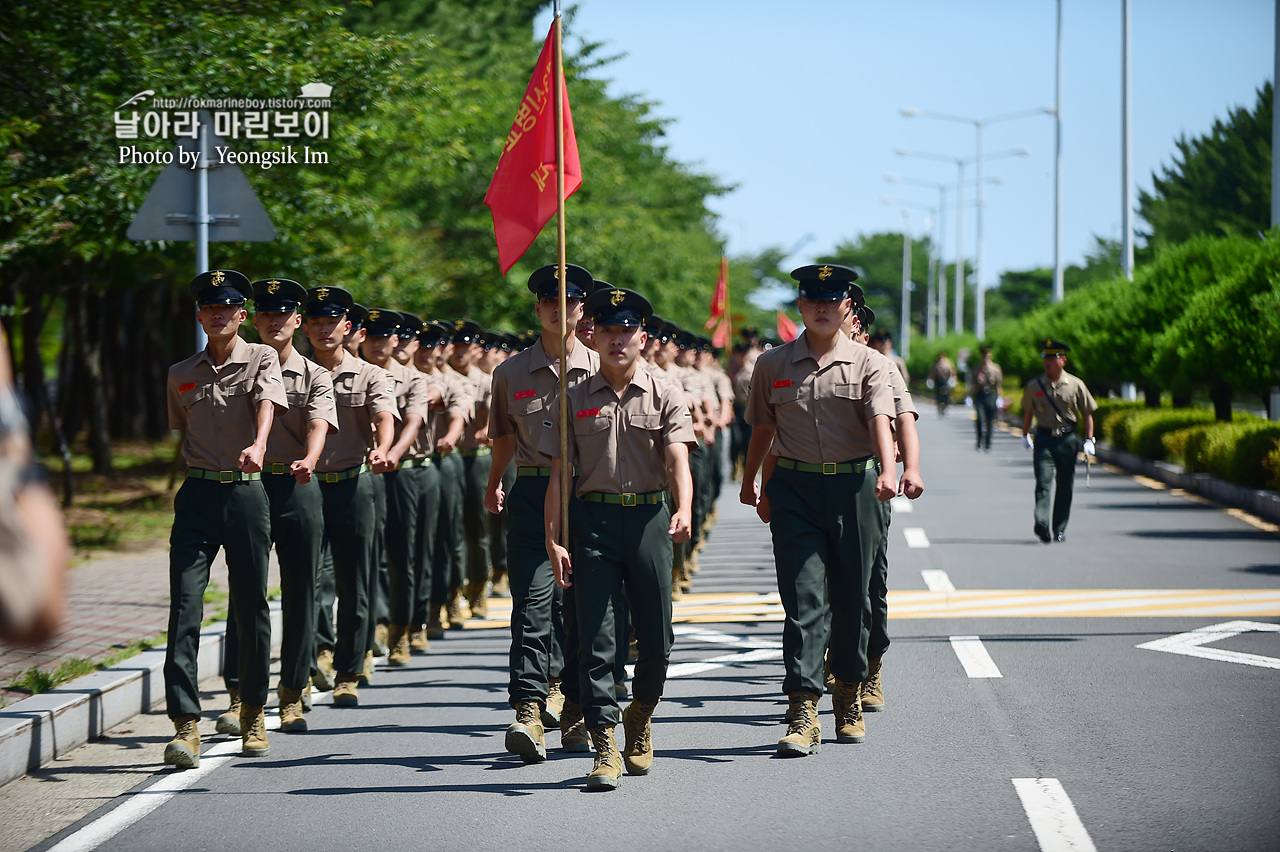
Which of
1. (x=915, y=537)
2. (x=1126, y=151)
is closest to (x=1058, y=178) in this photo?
(x=1126, y=151)

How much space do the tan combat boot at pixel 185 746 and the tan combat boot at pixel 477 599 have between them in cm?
490

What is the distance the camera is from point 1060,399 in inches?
590

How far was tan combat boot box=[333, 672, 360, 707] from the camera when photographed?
8.11 meters

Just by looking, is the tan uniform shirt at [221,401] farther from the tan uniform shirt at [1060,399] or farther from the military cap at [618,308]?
the tan uniform shirt at [1060,399]

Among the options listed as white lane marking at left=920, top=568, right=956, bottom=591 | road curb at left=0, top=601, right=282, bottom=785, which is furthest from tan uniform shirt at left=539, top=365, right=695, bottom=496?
white lane marking at left=920, top=568, right=956, bottom=591

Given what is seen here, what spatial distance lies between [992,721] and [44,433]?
28335 mm

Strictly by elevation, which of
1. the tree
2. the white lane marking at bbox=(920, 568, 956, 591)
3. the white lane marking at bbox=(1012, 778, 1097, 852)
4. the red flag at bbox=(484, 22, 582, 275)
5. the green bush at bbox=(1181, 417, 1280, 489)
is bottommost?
the white lane marking at bbox=(1012, 778, 1097, 852)

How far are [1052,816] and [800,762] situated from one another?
1322 millimetres

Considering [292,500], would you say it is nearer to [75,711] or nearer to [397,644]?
[75,711]

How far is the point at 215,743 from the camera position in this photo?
7223 mm

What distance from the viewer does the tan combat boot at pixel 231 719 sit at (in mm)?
7297

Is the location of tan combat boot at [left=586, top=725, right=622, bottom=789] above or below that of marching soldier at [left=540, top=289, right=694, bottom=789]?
below

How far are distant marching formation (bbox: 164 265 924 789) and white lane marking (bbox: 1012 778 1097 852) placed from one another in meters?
1.10

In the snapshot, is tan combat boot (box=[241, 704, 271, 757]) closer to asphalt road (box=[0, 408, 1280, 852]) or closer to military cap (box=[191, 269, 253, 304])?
asphalt road (box=[0, 408, 1280, 852])
